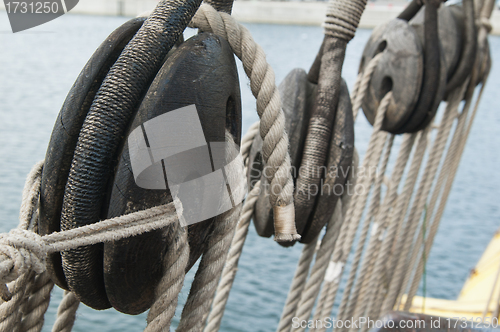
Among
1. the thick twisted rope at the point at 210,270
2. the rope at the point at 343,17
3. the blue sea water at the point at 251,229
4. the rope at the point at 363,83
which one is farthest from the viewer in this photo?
the blue sea water at the point at 251,229

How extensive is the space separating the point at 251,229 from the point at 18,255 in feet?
11.5

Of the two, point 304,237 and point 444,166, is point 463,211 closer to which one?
point 444,166

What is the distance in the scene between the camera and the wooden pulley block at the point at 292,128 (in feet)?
3.00

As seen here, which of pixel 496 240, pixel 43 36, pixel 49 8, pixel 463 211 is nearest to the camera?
pixel 49 8

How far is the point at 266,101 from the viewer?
63cm

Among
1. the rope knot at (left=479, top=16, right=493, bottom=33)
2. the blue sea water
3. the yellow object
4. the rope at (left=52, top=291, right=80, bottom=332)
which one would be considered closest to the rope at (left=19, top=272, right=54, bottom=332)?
the rope at (left=52, top=291, right=80, bottom=332)

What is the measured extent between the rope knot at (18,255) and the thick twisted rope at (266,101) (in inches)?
11.4

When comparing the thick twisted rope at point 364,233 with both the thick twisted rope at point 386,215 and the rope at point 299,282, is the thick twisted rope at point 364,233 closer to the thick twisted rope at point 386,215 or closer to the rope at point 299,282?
the thick twisted rope at point 386,215

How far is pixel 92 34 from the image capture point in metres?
14.8

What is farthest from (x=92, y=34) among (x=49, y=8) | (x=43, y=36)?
(x=49, y=8)

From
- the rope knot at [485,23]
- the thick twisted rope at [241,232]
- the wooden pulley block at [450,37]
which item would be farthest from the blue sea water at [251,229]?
the rope knot at [485,23]

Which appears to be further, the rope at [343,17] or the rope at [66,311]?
the rope at [343,17]

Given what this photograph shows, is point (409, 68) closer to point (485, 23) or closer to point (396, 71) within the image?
point (396, 71)

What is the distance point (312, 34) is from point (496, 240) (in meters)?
20.6
